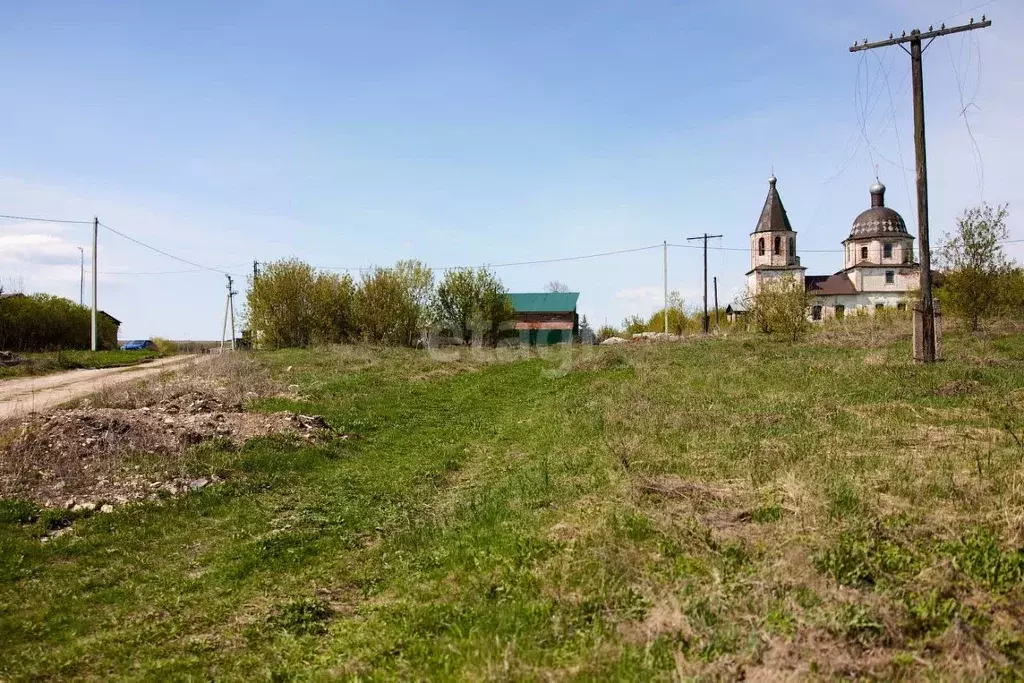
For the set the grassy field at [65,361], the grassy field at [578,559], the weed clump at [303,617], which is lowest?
the weed clump at [303,617]

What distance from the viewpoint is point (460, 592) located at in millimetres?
4883

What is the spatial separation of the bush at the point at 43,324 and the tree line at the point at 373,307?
844 cm

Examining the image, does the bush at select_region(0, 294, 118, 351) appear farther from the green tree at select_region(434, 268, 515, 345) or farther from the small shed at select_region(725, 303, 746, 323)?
the small shed at select_region(725, 303, 746, 323)

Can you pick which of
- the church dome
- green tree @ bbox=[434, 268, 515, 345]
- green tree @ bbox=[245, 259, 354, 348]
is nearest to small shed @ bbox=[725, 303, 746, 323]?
the church dome

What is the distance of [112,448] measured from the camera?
8953 mm

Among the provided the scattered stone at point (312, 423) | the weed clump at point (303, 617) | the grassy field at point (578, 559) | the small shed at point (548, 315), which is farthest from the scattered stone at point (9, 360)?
the small shed at point (548, 315)

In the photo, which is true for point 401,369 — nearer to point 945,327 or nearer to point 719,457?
point 719,457

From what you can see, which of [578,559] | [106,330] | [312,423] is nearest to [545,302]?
[106,330]

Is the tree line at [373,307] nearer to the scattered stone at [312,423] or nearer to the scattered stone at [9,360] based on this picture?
the scattered stone at [9,360]

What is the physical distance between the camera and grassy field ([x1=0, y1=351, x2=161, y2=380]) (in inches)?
862

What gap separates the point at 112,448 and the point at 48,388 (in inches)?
441

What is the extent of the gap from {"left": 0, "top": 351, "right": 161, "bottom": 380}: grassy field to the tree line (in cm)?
673

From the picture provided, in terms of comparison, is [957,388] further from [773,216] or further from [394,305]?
[773,216]

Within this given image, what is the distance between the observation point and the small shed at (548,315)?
5138 cm
